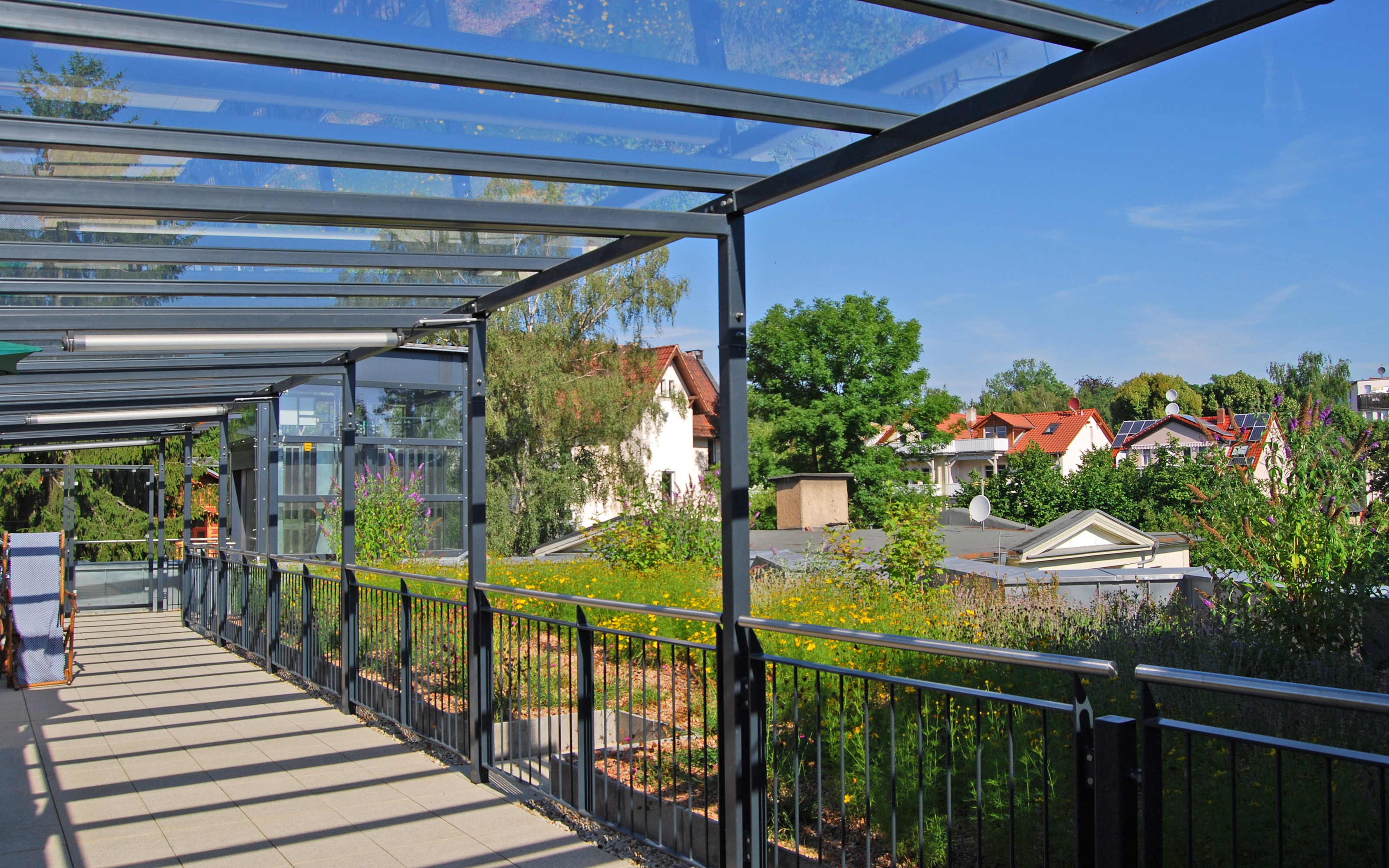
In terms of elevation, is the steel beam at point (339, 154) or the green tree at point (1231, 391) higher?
the green tree at point (1231, 391)

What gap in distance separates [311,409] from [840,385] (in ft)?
118

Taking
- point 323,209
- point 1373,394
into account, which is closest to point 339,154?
point 323,209

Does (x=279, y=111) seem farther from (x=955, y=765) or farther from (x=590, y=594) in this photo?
(x=590, y=594)

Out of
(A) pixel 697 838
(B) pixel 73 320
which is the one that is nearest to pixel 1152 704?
(A) pixel 697 838

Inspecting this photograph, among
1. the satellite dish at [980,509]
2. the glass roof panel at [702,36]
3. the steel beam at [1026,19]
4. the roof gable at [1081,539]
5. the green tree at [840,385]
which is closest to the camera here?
the steel beam at [1026,19]

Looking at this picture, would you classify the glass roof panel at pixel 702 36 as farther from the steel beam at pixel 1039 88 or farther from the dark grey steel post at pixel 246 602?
the dark grey steel post at pixel 246 602

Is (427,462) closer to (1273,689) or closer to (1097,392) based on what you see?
(1273,689)

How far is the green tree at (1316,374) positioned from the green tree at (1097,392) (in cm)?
1471

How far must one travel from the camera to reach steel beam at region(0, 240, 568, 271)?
437cm

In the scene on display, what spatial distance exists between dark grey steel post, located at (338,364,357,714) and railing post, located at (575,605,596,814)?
11.0 ft

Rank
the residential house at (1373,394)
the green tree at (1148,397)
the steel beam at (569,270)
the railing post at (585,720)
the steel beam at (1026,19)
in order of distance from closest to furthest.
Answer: the steel beam at (1026,19), the steel beam at (569,270), the railing post at (585,720), the residential house at (1373,394), the green tree at (1148,397)

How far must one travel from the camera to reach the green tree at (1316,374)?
71938 millimetres

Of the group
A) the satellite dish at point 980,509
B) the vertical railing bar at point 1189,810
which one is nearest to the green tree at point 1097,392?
the satellite dish at point 980,509

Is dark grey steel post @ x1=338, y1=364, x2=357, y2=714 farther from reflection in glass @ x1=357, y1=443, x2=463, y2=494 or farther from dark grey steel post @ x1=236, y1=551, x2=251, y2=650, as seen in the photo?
reflection in glass @ x1=357, y1=443, x2=463, y2=494
